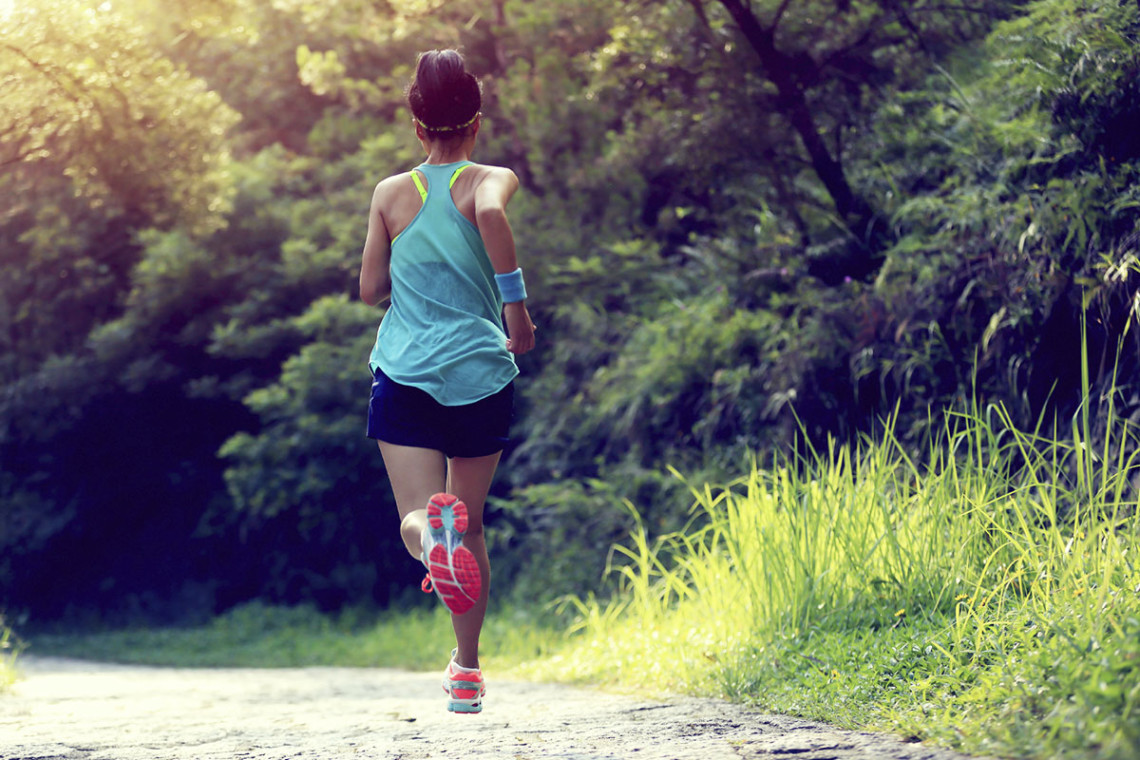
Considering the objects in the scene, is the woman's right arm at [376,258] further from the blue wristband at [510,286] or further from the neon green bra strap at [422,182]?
the blue wristband at [510,286]

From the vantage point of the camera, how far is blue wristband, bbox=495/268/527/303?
3084 millimetres

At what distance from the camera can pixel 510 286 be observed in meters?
3.10

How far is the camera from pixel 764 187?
902 centimetres

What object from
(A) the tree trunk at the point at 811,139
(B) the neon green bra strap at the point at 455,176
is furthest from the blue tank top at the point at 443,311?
(A) the tree trunk at the point at 811,139

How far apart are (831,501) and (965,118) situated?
10.3 ft

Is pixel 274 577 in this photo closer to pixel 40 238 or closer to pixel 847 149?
pixel 40 238

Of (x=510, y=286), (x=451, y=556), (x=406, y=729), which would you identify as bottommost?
(x=406, y=729)

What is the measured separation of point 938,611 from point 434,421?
6.77 feet

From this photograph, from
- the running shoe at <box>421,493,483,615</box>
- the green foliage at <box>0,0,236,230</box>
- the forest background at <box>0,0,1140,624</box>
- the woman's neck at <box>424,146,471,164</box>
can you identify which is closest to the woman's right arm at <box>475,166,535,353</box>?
the woman's neck at <box>424,146,471,164</box>

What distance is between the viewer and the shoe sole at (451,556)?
286cm

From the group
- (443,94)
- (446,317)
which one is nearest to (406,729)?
(446,317)

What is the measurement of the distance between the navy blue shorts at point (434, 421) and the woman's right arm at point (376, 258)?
0.25m

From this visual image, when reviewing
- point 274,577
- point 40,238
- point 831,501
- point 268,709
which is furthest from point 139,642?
point 831,501

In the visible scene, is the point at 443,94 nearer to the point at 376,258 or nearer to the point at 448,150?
the point at 448,150
